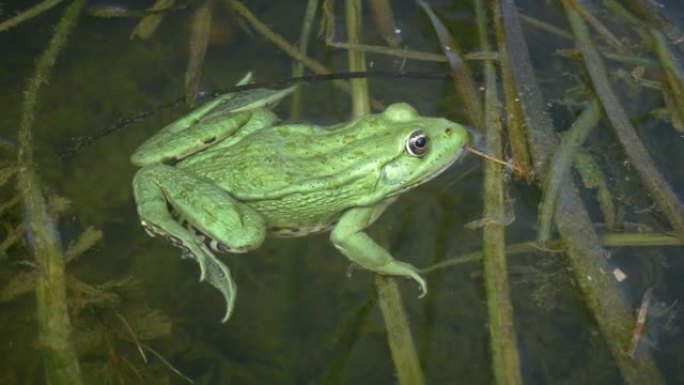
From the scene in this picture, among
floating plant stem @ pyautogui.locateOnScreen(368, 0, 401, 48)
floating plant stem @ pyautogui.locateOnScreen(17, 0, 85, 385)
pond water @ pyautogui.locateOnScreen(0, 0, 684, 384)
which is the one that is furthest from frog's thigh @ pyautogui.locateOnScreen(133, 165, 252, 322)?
floating plant stem @ pyautogui.locateOnScreen(368, 0, 401, 48)

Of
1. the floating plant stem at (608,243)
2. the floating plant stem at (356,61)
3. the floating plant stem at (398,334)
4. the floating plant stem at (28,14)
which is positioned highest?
the floating plant stem at (28,14)

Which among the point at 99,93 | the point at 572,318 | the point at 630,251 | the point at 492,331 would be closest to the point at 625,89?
the point at 630,251

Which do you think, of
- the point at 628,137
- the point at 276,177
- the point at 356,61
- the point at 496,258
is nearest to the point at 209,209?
the point at 276,177

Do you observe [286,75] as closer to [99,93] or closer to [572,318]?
[99,93]

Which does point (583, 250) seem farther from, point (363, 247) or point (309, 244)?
point (309, 244)

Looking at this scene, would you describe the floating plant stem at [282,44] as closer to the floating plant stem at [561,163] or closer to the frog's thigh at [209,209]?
the floating plant stem at [561,163]

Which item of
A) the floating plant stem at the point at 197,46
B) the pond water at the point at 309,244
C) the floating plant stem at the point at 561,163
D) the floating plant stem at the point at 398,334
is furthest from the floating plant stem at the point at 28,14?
the floating plant stem at the point at 561,163
